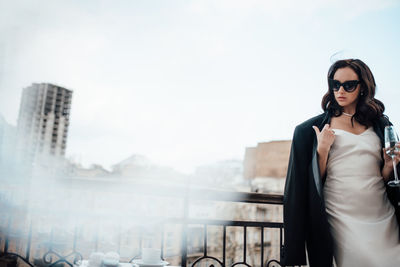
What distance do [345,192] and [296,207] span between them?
0.24 meters

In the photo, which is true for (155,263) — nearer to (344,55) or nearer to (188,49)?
(344,55)

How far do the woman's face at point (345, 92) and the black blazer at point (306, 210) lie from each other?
21 centimetres

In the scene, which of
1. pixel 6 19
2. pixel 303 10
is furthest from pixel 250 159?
pixel 6 19

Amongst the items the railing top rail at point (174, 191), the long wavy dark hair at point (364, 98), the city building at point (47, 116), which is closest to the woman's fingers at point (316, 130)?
the long wavy dark hair at point (364, 98)

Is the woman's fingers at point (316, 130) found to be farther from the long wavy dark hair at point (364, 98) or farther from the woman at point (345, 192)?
the long wavy dark hair at point (364, 98)

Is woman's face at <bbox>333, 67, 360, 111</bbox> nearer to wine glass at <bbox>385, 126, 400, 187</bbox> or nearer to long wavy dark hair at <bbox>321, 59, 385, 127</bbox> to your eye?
long wavy dark hair at <bbox>321, 59, 385, 127</bbox>

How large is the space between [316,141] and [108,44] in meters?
15.6

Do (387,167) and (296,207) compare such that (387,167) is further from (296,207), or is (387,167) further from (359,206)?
(296,207)

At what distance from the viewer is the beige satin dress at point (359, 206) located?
1345 mm

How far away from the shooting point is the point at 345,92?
161cm

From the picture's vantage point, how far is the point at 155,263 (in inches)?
47.6

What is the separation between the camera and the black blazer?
1.40 metres

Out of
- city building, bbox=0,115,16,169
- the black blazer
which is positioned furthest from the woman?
city building, bbox=0,115,16,169

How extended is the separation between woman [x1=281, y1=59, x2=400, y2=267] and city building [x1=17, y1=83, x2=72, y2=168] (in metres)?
8.11
